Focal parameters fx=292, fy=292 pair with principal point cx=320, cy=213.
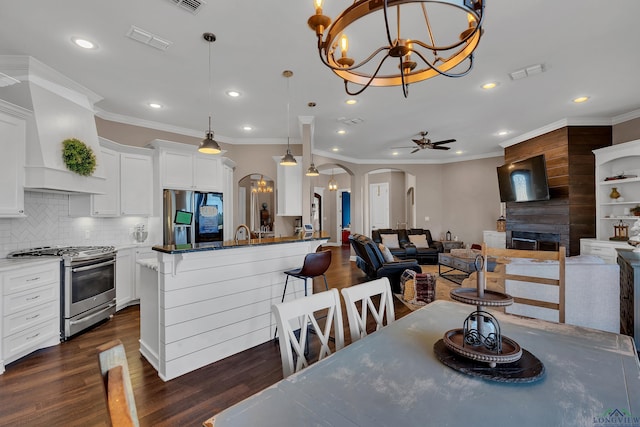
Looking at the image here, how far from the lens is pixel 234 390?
88.4 inches

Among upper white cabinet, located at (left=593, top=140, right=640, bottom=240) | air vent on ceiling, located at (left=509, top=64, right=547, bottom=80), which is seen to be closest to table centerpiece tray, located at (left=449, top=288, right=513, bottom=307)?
air vent on ceiling, located at (left=509, top=64, right=547, bottom=80)

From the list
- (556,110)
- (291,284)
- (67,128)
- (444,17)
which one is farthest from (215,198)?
(556,110)

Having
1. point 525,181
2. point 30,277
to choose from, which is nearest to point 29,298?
point 30,277

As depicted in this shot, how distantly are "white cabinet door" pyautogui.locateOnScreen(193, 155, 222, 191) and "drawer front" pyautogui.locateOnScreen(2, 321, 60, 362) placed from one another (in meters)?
2.59

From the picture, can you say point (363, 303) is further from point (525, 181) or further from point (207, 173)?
point (525, 181)

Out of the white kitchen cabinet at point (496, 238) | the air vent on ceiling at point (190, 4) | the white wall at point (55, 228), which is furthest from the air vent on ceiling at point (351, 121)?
the white kitchen cabinet at point (496, 238)

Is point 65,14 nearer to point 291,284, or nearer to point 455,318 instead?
point 291,284

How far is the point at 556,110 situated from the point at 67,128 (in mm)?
6858

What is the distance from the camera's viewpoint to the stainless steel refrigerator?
4645mm

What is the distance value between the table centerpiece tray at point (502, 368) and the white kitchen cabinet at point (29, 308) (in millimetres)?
3599

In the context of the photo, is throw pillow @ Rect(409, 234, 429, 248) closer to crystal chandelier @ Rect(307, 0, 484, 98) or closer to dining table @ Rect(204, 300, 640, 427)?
crystal chandelier @ Rect(307, 0, 484, 98)

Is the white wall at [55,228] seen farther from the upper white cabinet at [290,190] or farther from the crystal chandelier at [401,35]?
the crystal chandelier at [401,35]

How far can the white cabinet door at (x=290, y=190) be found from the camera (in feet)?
18.4

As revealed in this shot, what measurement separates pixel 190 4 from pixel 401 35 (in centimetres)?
184
